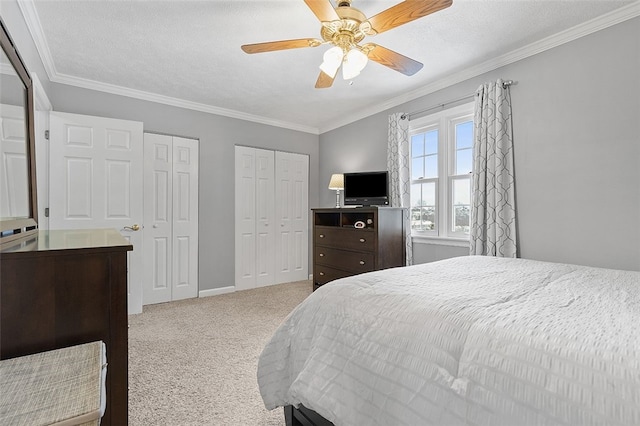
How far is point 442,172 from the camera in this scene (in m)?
3.32

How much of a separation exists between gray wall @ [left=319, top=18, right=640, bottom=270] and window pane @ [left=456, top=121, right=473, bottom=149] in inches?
17.3

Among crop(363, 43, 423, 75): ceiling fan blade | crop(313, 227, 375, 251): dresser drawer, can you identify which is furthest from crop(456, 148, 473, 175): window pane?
crop(363, 43, 423, 75): ceiling fan blade

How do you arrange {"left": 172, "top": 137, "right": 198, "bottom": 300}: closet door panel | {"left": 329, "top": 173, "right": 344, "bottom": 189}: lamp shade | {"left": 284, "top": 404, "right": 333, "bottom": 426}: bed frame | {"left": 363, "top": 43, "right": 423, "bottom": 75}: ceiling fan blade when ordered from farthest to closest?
1. {"left": 329, "top": 173, "right": 344, "bottom": 189}: lamp shade
2. {"left": 172, "top": 137, "right": 198, "bottom": 300}: closet door panel
3. {"left": 363, "top": 43, "right": 423, "bottom": 75}: ceiling fan blade
4. {"left": 284, "top": 404, "right": 333, "bottom": 426}: bed frame

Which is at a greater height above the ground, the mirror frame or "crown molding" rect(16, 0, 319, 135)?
"crown molding" rect(16, 0, 319, 135)

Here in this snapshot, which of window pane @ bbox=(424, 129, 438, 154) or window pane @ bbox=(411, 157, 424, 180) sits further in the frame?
window pane @ bbox=(411, 157, 424, 180)

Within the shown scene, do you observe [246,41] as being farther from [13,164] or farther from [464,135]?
[464,135]

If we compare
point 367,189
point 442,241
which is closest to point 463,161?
point 442,241

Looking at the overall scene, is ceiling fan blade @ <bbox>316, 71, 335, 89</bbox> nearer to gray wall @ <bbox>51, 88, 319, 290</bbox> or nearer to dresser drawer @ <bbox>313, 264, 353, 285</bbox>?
dresser drawer @ <bbox>313, 264, 353, 285</bbox>

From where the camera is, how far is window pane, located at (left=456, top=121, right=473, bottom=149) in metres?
3.09

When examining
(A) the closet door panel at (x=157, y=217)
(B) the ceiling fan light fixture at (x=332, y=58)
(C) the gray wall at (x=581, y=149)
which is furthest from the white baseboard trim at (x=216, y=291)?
(C) the gray wall at (x=581, y=149)

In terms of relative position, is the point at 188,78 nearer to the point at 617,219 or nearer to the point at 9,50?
the point at 9,50

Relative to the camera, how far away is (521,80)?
8.67 feet

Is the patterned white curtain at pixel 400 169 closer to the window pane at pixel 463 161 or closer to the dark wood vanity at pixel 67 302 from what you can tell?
the window pane at pixel 463 161

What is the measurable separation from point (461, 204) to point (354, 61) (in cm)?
196
